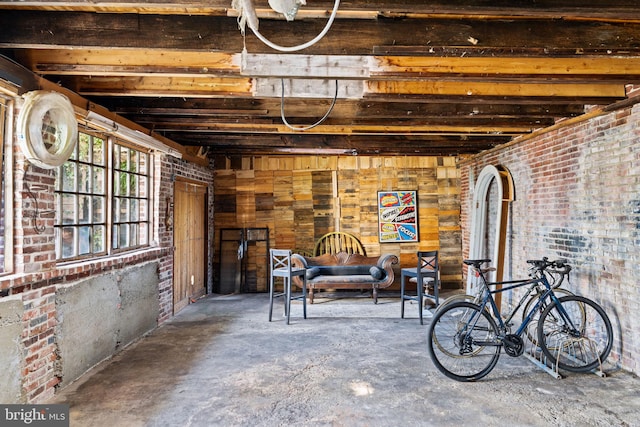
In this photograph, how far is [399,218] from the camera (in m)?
7.46

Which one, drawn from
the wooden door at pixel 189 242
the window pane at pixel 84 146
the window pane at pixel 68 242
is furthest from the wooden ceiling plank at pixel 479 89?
the wooden door at pixel 189 242

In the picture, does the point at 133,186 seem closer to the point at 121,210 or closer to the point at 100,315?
the point at 121,210

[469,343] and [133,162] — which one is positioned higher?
[133,162]

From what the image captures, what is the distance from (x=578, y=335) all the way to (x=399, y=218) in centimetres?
408

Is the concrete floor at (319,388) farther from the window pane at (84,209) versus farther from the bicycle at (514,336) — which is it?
the window pane at (84,209)

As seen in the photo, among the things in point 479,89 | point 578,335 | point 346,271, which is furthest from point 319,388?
point 346,271

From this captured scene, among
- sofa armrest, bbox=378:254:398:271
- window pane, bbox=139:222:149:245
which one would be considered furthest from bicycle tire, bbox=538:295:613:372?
window pane, bbox=139:222:149:245

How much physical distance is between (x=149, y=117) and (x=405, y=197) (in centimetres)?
470

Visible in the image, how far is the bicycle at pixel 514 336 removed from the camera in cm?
347

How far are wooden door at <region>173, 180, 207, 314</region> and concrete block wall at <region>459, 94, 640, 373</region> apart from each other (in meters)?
4.90

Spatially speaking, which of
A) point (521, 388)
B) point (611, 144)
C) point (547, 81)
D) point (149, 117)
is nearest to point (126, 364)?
point (149, 117)

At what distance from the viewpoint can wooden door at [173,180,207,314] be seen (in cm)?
588

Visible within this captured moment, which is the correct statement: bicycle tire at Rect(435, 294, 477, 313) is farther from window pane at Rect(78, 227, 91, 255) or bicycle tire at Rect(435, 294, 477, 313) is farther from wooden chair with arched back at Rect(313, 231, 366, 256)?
wooden chair with arched back at Rect(313, 231, 366, 256)

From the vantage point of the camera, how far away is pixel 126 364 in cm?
378
